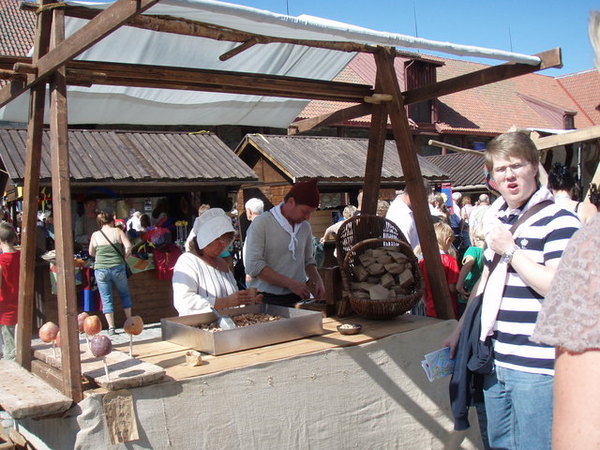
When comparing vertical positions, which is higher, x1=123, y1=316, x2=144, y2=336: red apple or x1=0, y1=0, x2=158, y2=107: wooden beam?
x1=0, y1=0, x2=158, y2=107: wooden beam

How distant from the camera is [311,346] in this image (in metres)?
2.82

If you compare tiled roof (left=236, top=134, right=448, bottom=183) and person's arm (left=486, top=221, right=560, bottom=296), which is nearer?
person's arm (left=486, top=221, right=560, bottom=296)

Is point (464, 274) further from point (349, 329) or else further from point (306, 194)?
point (349, 329)

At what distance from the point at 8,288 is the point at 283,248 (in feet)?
9.31

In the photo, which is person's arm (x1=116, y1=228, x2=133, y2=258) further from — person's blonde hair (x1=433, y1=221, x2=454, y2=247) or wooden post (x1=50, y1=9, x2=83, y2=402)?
wooden post (x1=50, y1=9, x2=83, y2=402)

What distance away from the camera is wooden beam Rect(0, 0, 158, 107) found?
6.18 ft

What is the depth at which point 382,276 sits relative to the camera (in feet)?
10.9

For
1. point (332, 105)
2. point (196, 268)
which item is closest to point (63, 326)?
point (196, 268)

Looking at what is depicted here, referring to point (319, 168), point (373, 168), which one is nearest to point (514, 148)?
point (373, 168)

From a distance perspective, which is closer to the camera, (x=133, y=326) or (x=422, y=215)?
(x=133, y=326)

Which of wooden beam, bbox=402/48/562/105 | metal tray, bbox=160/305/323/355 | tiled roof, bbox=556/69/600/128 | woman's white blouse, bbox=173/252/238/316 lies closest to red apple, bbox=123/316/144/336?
metal tray, bbox=160/305/323/355

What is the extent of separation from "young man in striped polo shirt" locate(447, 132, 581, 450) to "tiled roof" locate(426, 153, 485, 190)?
47.7 ft

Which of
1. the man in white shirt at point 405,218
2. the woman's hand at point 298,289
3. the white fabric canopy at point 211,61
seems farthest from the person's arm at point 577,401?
the man in white shirt at point 405,218

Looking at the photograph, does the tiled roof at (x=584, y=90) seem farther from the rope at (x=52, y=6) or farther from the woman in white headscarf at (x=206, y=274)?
the rope at (x=52, y=6)
